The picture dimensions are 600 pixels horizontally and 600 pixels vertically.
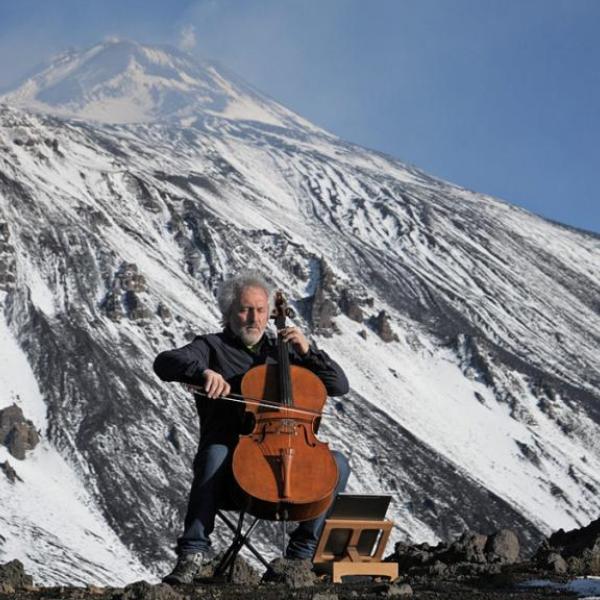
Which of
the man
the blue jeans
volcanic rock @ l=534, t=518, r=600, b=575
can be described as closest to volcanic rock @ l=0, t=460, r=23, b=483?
volcanic rock @ l=534, t=518, r=600, b=575

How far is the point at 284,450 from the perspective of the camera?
850 cm

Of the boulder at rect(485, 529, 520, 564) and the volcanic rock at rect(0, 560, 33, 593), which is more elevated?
the boulder at rect(485, 529, 520, 564)

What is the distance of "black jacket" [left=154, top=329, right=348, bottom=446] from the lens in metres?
8.98

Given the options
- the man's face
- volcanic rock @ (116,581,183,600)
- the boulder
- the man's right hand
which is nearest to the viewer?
volcanic rock @ (116,581,183,600)

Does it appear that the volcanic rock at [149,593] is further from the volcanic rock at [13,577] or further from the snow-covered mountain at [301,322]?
the snow-covered mountain at [301,322]

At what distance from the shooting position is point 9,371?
91500 mm

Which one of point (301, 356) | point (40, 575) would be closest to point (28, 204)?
point (40, 575)

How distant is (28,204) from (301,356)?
118482 millimetres

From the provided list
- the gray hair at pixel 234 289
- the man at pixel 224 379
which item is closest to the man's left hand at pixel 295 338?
the man at pixel 224 379

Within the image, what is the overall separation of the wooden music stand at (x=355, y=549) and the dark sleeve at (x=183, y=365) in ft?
6.64

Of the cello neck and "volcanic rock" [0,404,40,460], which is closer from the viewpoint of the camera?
the cello neck

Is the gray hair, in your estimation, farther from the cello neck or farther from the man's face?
the cello neck

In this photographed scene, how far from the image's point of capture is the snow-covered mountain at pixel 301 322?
266 ft

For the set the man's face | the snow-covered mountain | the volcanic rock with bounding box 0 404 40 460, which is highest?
the snow-covered mountain
